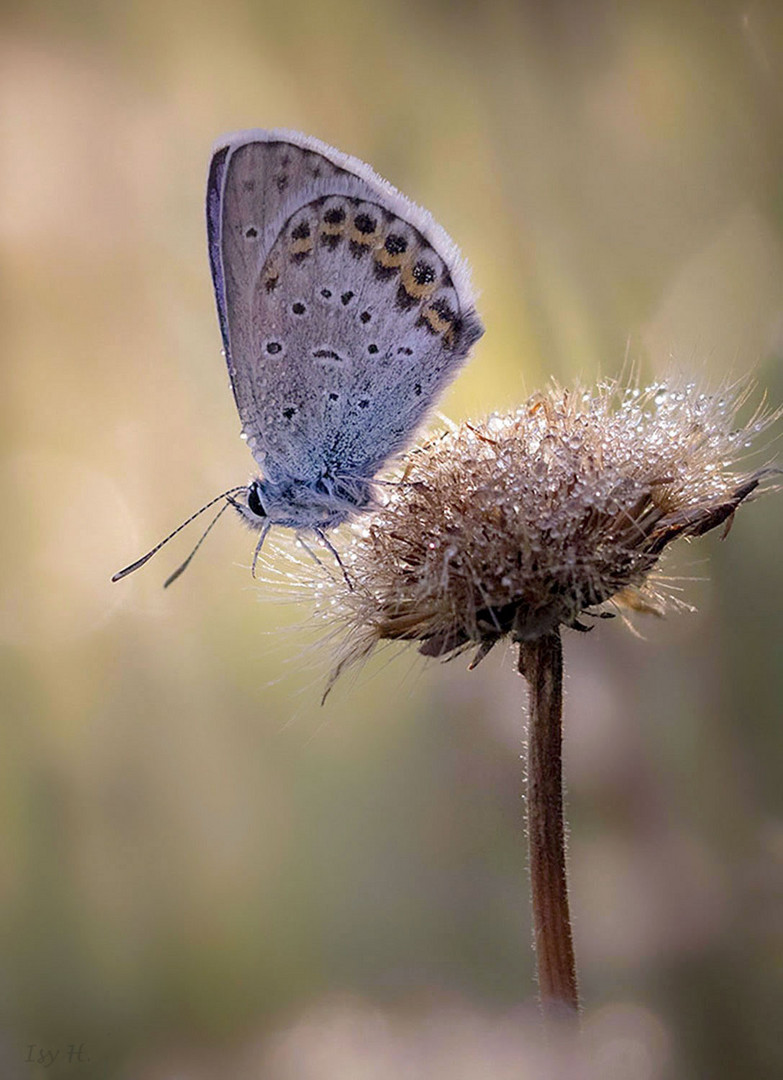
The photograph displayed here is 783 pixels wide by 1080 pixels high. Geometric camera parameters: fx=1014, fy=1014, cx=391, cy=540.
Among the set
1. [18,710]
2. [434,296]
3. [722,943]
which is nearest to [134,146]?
[434,296]

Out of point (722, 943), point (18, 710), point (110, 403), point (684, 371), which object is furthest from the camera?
point (110, 403)

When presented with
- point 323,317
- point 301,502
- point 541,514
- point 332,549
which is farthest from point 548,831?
point 323,317

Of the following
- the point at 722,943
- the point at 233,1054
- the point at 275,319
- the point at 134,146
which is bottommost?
the point at 233,1054

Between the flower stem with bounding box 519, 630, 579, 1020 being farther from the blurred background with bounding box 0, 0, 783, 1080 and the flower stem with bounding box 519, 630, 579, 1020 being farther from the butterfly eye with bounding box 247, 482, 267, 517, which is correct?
the butterfly eye with bounding box 247, 482, 267, 517

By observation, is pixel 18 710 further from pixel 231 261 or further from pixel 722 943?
pixel 722 943

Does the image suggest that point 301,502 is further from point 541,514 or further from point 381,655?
point 541,514

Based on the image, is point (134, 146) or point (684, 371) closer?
point (684, 371)

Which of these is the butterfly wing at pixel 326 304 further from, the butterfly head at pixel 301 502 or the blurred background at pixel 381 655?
the blurred background at pixel 381 655
